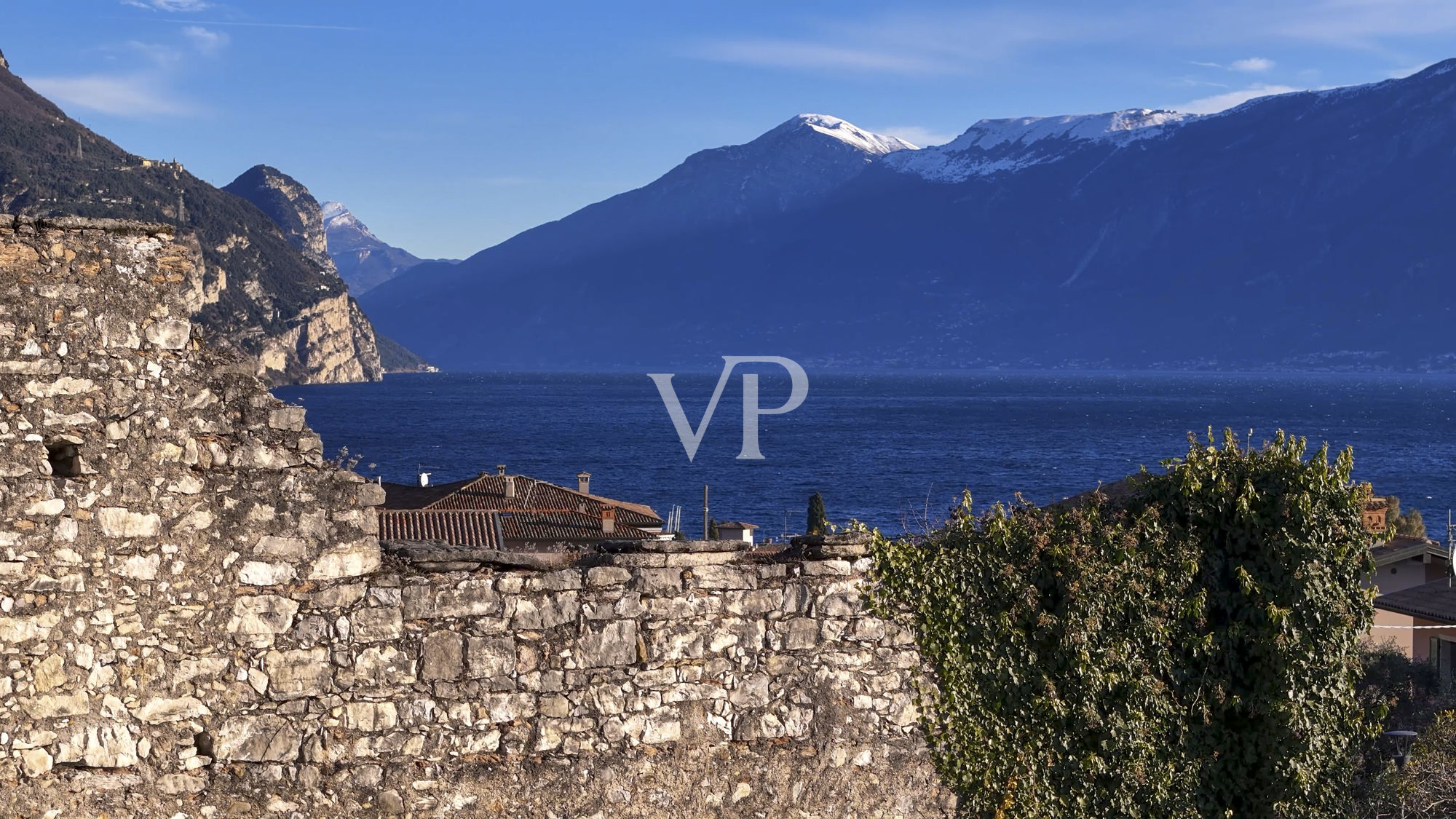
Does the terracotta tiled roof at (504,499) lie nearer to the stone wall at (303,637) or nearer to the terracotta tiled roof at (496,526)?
the terracotta tiled roof at (496,526)

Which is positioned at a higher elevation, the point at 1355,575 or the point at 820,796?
the point at 1355,575

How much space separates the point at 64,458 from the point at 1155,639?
6.24m

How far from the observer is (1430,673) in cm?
1627

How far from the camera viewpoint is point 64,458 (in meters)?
6.70

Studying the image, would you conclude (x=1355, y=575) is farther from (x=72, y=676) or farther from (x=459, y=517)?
(x=459, y=517)

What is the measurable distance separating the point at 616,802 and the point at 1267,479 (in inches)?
176

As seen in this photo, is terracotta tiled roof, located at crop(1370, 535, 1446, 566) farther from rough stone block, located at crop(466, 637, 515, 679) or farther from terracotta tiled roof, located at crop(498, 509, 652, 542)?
rough stone block, located at crop(466, 637, 515, 679)

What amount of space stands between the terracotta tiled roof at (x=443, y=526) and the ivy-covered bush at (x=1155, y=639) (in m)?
17.7

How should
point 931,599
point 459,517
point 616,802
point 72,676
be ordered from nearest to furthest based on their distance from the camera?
point 72,676, point 616,802, point 931,599, point 459,517

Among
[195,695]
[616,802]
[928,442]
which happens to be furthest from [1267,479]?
[928,442]

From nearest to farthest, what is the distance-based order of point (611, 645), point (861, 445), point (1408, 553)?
point (611, 645)
point (1408, 553)
point (861, 445)

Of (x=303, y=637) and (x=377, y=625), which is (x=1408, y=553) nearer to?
(x=377, y=625)

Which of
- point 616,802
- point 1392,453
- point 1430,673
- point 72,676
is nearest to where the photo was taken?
point 72,676

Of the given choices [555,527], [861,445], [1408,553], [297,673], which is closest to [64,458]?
[297,673]
